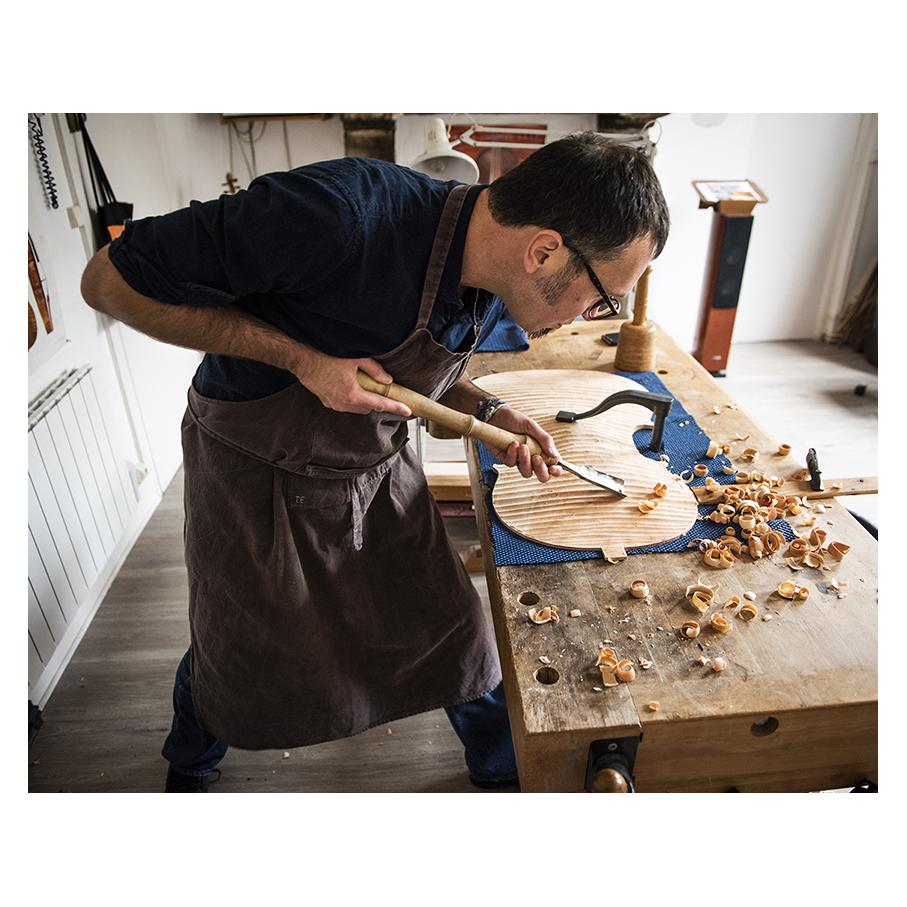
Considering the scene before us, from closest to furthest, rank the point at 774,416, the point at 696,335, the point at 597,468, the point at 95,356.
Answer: the point at 597,468
the point at 95,356
the point at 774,416
the point at 696,335

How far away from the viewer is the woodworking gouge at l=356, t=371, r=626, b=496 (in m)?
1.13

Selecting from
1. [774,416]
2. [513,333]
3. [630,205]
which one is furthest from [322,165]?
[774,416]

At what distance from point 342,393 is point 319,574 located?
44 centimetres

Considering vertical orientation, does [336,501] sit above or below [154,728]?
above

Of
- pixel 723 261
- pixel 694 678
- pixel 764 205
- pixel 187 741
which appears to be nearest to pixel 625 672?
pixel 694 678

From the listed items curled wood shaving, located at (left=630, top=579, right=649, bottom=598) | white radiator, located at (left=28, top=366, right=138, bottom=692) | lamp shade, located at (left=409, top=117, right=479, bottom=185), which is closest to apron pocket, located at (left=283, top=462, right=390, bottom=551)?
curled wood shaving, located at (left=630, top=579, right=649, bottom=598)

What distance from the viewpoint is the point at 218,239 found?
0.95 m

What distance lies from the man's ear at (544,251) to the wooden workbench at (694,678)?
0.51 meters

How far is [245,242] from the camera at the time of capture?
938 mm

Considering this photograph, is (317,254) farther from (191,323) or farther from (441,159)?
(441,159)

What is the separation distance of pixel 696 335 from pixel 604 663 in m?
3.90

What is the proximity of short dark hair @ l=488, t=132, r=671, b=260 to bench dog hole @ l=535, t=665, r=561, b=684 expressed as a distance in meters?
0.63
